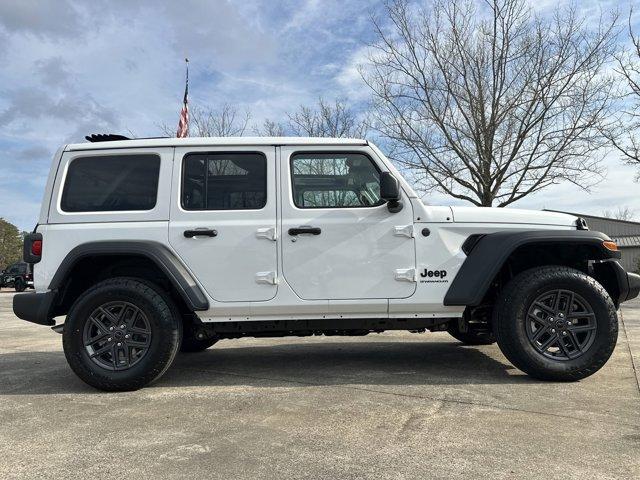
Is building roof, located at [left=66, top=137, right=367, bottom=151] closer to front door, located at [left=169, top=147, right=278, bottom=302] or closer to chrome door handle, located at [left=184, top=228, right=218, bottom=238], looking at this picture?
front door, located at [left=169, top=147, right=278, bottom=302]

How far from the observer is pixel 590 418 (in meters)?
3.27

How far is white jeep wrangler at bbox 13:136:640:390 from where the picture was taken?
414 cm

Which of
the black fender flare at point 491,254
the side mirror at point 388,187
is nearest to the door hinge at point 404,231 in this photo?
the side mirror at point 388,187

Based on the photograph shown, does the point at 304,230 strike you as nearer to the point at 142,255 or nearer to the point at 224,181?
the point at 224,181

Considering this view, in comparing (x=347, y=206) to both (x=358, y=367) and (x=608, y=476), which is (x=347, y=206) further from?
(x=608, y=476)

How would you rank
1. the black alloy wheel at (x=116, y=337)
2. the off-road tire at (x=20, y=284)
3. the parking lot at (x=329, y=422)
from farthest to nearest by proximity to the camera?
the off-road tire at (x=20, y=284)
the black alloy wheel at (x=116, y=337)
the parking lot at (x=329, y=422)

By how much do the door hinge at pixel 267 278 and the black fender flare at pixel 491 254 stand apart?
4.64 ft

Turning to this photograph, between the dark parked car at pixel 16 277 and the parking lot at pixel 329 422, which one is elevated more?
the dark parked car at pixel 16 277

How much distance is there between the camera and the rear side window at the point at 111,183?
4.35 m

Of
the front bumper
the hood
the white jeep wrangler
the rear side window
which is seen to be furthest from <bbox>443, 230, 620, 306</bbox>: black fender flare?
the front bumper

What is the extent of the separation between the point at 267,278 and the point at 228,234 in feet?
1.60

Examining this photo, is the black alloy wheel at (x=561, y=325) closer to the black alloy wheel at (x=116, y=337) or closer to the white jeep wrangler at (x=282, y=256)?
the white jeep wrangler at (x=282, y=256)

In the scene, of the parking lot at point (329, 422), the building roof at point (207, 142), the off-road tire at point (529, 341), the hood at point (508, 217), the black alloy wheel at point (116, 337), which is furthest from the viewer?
the building roof at point (207, 142)

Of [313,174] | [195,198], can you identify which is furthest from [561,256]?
[195,198]
